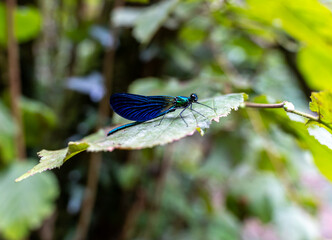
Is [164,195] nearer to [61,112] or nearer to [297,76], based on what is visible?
[61,112]

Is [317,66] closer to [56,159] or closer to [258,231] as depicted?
[56,159]

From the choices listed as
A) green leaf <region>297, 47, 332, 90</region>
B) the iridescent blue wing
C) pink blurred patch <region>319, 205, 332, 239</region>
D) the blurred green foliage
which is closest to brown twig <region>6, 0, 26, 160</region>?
the blurred green foliage

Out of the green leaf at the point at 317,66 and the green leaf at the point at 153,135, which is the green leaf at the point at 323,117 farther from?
the green leaf at the point at 317,66

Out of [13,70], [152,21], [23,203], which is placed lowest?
[23,203]

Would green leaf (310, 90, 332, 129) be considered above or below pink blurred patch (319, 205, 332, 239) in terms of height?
above

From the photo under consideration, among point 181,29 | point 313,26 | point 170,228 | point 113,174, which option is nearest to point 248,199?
point 170,228

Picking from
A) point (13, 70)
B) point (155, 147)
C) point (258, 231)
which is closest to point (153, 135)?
point (155, 147)

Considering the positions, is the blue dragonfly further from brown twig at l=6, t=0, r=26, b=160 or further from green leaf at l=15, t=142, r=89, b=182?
brown twig at l=6, t=0, r=26, b=160
